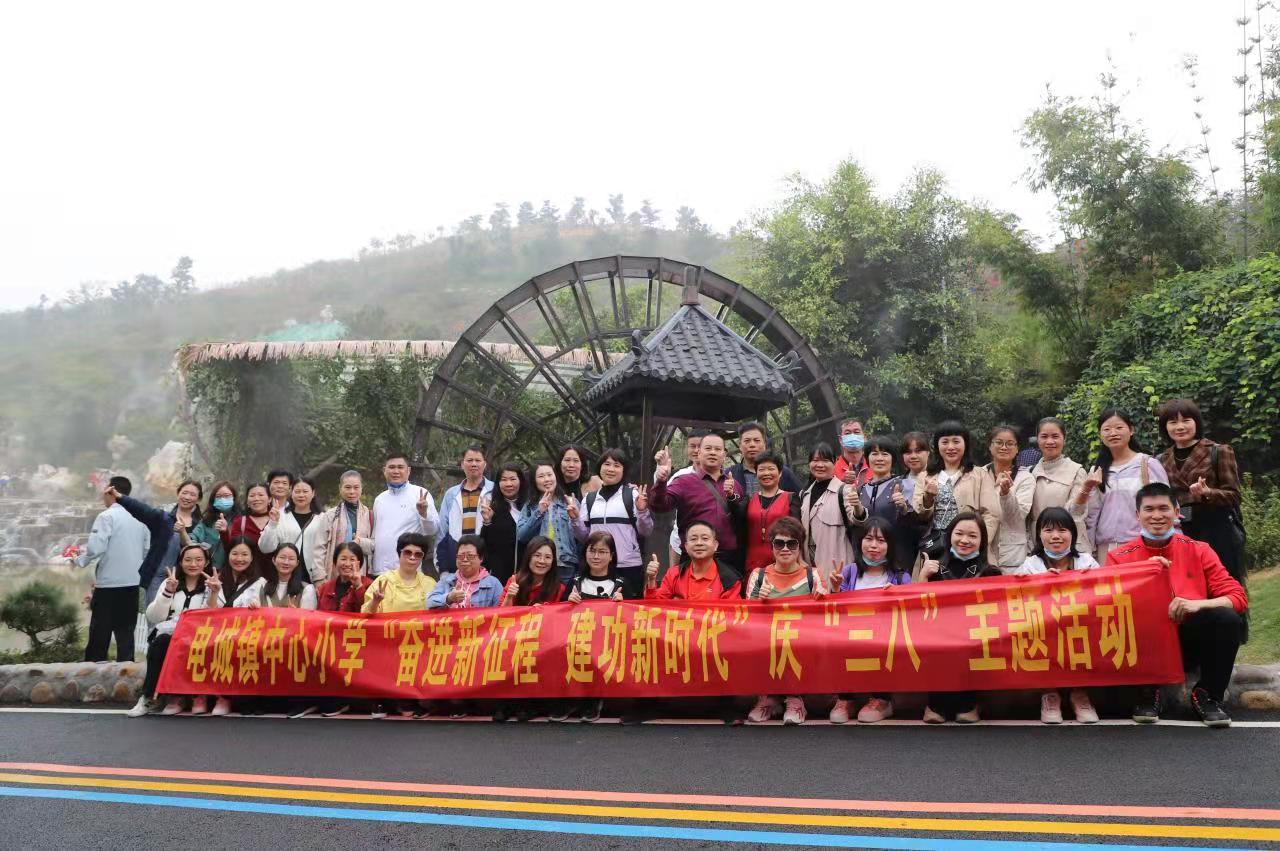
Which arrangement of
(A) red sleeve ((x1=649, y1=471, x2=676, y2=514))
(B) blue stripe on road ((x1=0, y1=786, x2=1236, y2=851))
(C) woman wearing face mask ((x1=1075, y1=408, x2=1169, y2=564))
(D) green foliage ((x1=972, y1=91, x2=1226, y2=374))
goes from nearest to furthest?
(B) blue stripe on road ((x1=0, y1=786, x2=1236, y2=851)) → (C) woman wearing face mask ((x1=1075, y1=408, x2=1169, y2=564)) → (A) red sleeve ((x1=649, y1=471, x2=676, y2=514)) → (D) green foliage ((x1=972, y1=91, x2=1226, y2=374))

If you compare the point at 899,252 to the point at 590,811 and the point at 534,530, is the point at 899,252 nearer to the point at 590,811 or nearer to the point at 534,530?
the point at 534,530

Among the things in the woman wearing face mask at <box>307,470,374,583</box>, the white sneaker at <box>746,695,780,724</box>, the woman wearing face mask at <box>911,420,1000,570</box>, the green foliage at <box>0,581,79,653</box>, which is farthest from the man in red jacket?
the green foliage at <box>0,581,79,653</box>

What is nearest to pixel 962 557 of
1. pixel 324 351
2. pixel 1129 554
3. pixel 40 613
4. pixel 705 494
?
pixel 1129 554

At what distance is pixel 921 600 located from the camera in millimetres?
5004

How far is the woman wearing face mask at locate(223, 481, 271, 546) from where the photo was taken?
7.44 metres

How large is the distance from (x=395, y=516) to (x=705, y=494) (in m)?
2.57

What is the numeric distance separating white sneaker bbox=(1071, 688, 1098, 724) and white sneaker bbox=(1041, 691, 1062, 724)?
0.24ft

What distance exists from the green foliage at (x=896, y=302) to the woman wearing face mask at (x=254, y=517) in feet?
49.1

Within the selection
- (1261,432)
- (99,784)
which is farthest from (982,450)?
(99,784)

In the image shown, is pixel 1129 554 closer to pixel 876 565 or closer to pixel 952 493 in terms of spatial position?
pixel 952 493

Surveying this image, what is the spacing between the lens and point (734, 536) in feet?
Result: 20.6

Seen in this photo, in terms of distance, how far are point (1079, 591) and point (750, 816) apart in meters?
2.25

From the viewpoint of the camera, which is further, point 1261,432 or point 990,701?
point 1261,432

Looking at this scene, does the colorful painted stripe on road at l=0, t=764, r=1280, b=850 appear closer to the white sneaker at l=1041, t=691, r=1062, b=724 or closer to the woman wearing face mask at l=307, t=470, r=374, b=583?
the white sneaker at l=1041, t=691, r=1062, b=724
